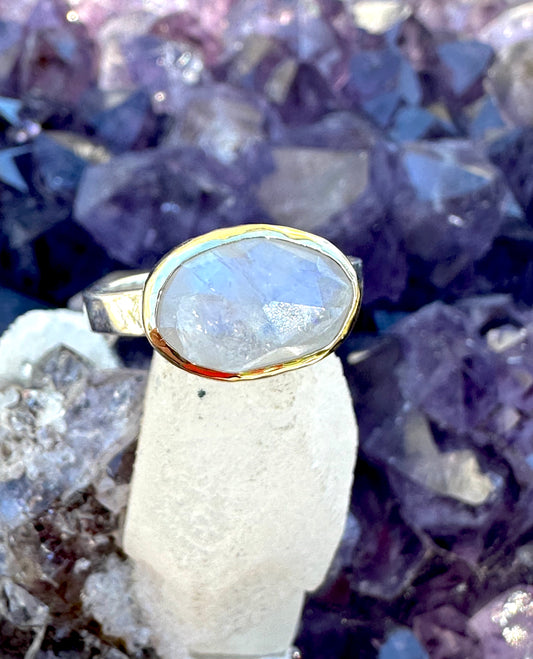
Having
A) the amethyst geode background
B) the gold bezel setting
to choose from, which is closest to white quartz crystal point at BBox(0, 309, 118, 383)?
the amethyst geode background

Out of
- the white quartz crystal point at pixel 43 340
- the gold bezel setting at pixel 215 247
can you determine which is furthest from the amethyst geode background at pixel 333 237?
the gold bezel setting at pixel 215 247

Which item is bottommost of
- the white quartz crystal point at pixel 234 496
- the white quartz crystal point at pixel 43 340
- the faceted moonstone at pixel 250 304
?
the white quartz crystal point at pixel 234 496

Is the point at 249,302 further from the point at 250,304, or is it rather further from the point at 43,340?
the point at 43,340

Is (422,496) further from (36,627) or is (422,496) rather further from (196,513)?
(36,627)

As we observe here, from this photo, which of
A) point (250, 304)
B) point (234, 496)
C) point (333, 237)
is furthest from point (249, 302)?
point (333, 237)

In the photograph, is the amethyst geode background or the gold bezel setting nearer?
the gold bezel setting

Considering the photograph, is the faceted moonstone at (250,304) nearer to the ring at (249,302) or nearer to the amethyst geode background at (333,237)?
the ring at (249,302)

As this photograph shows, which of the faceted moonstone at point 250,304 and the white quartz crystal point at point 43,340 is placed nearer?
the faceted moonstone at point 250,304

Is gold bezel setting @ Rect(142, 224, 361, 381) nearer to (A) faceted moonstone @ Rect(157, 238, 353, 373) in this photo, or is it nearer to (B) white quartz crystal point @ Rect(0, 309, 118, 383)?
(A) faceted moonstone @ Rect(157, 238, 353, 373)
